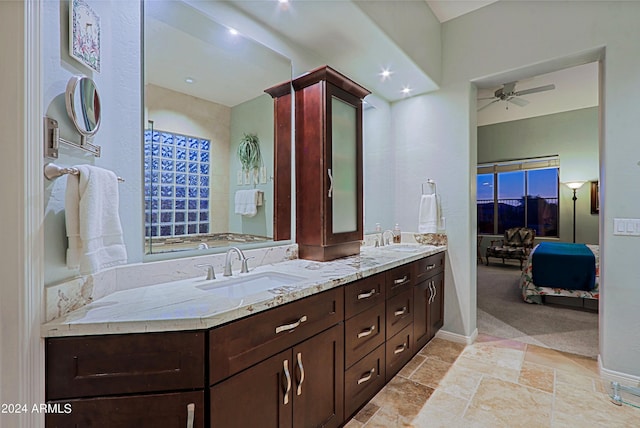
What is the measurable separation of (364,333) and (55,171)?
1.64 meters

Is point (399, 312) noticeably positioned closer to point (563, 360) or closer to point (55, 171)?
point (563, 360)

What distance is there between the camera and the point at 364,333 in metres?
1.81

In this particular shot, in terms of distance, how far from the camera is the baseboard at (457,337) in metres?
2.83

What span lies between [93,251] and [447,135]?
2933 mm

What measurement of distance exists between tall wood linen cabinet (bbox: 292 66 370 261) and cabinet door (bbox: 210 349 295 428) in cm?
95

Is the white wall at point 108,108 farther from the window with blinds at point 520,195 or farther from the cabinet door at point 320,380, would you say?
the window with blinds at point 520,195

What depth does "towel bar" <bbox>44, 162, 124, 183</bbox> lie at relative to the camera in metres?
0.99

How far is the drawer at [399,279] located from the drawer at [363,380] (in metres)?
0.38

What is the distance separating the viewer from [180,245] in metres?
1.60

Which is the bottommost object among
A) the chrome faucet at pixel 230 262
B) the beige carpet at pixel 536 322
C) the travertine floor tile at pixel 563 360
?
the travertine floor tile at pixel 563 360

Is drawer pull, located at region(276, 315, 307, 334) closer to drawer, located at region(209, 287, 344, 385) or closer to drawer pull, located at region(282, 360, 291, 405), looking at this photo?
drawer, located at region(209, 287, 344, 385)

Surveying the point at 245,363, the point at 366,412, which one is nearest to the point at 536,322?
the point at 366,412

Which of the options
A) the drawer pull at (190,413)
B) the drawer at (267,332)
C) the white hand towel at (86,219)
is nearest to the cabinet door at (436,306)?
the drawer at (267,332)

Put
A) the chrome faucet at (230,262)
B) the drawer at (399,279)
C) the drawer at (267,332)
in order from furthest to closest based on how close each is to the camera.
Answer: the drawer at (399,279) < the chrome faucet at (230,262) < the drawer at (267,332)
